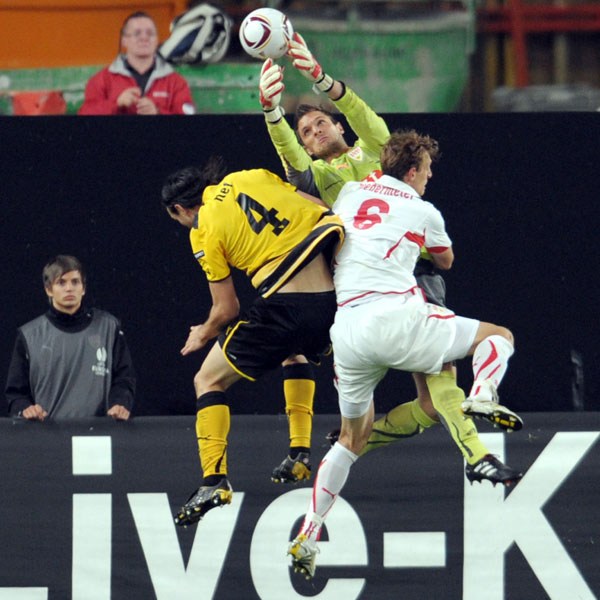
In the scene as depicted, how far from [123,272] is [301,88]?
1.69m

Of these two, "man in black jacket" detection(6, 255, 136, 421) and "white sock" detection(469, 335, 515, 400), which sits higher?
"man in black jacket" detection(6, 255, 136, 421)

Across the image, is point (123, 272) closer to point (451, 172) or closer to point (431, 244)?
point (451, 172)

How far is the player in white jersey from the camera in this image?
6898mm

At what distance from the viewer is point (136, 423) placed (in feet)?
25.9

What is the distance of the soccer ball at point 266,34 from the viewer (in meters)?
7.12

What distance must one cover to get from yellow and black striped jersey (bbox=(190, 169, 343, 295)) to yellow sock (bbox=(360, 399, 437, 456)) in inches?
38.4

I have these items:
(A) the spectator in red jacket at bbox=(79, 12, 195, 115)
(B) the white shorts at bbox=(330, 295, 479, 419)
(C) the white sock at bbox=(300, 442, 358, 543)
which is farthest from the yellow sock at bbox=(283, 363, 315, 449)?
(A) the spectator in red jacket at bbox=(79, 12, 195, 115)

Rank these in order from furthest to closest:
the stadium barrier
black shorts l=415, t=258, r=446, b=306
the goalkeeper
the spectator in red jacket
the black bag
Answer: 1. the black bag
2. the spectator in red jacket
3. the stadium barrier
4. black shorts l=415, t=258, r=446, b=306
5. the goalkeeper

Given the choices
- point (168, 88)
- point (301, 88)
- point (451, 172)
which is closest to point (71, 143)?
point (168, 88)

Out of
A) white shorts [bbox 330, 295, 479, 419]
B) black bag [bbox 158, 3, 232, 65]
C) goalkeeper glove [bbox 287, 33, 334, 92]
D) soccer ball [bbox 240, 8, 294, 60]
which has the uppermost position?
black bag [bbox 158, 3, 232, 65]

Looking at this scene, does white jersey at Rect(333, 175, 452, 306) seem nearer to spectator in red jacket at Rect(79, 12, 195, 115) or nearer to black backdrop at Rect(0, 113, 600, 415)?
black backdrop at Rect(0, 113, 600, 415)

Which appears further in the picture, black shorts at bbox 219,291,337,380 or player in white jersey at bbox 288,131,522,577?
black shorts at bbox 219,291,337,380

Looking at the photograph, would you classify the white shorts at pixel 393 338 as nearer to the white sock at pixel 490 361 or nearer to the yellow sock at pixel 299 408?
the white sock at pixel 490 361

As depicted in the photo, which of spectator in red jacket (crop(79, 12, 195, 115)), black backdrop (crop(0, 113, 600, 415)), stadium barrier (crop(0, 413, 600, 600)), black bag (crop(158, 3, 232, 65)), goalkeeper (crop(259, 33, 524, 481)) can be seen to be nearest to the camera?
goalkeeper (crop(259, 33, 524, 481))
